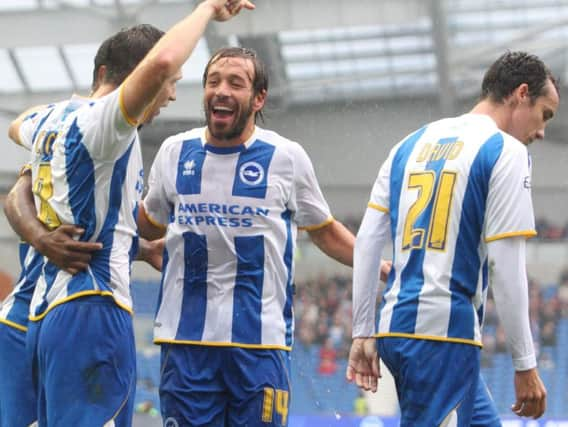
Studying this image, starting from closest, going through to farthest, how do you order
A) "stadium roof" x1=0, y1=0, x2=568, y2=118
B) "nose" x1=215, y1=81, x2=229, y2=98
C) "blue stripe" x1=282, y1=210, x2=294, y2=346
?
"nose" x1=215, y1=81, x2=229, y2=98 < "blue stripe" x1=282, y1=210, x2=294, y2=346 < "stadium roof" x1=0, y1=0, x2=568, y2=118

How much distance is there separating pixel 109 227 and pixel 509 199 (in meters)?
1.29

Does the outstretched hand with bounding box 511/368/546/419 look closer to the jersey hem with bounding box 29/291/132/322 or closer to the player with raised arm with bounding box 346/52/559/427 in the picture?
the player with raised arm with bounding box 346/52/559/427

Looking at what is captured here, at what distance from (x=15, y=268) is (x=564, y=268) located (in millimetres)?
9100

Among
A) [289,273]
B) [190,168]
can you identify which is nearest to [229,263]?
[289,273]

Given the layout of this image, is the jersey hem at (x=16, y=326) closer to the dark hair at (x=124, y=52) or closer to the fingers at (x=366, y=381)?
the dark hair at (x=124, y=52)

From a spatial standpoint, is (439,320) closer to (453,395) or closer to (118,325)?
(453,395)

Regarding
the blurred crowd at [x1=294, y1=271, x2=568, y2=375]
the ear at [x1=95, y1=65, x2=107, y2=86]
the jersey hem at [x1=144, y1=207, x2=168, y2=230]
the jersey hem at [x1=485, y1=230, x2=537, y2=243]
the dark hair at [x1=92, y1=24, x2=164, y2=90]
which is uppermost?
the dark hair at [x1=92, y1=24, x2=164, y2=90]

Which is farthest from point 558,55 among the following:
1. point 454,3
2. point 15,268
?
point 15,268

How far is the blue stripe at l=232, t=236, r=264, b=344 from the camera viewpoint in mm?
3748

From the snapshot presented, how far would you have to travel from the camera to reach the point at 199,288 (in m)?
3.79

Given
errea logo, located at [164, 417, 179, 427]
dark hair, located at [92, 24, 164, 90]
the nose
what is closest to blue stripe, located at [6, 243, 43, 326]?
errea logo, located at [164, 417, 179, 427]

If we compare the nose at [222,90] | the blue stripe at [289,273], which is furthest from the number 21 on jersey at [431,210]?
the nose at [222,90]

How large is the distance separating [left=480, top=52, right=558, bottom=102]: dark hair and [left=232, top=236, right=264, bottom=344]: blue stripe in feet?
3.27

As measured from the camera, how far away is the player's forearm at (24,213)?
3.41 meters
